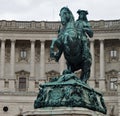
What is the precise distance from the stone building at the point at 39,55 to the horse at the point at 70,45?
2217 inches

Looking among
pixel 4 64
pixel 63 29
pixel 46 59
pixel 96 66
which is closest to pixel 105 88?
pixel 96 66

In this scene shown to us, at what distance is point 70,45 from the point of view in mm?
18219

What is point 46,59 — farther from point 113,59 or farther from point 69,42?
point 69,42

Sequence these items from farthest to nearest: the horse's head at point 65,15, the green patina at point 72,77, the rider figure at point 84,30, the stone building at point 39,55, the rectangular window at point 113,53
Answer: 1. the rectangular window at point 113,53
2. the stone building at point 39,55
3. the horse's head at point 65,15
4. the rider figure at point 84,30
5. the green patina at point 72,77

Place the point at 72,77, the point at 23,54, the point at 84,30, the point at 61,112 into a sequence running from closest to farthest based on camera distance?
the point at 61,112 → the point at 72,77 → the point at 84,30 → the point at 23,54

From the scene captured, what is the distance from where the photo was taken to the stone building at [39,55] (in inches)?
3022

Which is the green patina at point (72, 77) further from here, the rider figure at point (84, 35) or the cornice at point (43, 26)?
the cornice at point (43, 26)

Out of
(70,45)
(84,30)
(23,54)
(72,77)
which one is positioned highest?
(23,54)

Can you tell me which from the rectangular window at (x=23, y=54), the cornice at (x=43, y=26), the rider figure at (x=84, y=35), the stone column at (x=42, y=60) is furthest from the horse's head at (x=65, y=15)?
the rectangular window at (x=23, y=54)

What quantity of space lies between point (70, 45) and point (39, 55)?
6082 centimetres

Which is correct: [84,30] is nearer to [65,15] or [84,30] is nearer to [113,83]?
[65,15]

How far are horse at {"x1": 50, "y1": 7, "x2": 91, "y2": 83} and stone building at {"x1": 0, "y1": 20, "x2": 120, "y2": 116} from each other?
185 feet

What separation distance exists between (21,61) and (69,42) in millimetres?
61933

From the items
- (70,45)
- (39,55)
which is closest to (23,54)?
(39,55)
